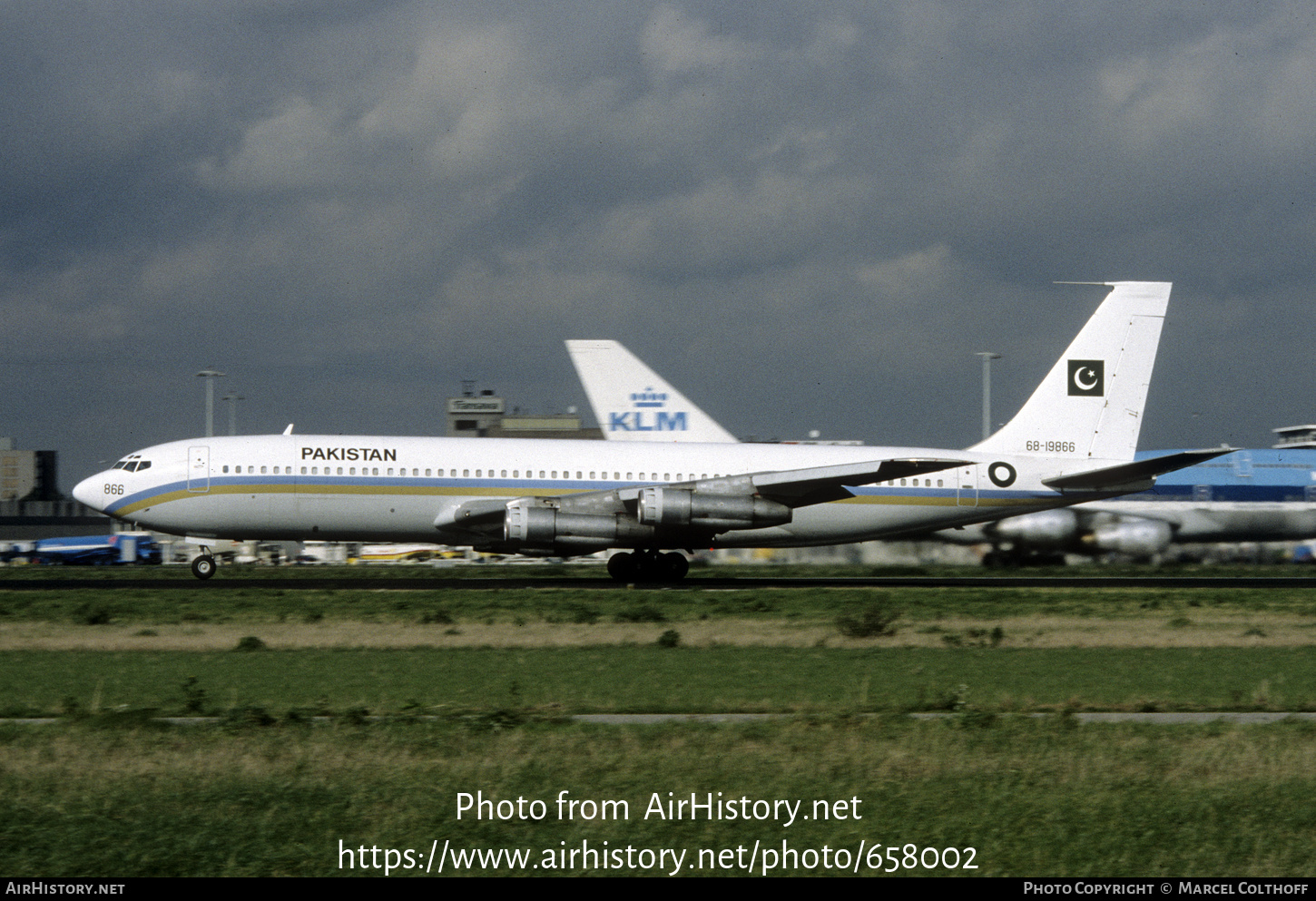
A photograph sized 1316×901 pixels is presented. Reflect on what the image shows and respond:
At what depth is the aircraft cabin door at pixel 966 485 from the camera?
38344 mm

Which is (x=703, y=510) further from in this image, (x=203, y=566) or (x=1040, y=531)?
(x=1040, y=531)

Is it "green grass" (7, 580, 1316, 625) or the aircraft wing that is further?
the aircraft wing

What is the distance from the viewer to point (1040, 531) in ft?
168

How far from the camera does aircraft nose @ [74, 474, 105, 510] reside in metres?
35.1

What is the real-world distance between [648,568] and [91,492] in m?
15.9

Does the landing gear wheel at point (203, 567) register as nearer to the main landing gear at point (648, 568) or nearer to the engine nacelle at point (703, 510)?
the main landing gear at point (648, 568)

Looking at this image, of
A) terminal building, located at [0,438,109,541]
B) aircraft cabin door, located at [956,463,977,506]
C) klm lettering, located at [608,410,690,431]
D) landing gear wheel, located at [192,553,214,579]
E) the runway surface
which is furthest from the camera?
terminal building, located at [0,438,109,541]

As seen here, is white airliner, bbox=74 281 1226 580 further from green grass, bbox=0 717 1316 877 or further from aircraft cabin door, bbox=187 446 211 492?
green grass, bbox=0 717 1316 877

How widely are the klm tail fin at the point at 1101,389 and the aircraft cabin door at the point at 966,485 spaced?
169 centimetres

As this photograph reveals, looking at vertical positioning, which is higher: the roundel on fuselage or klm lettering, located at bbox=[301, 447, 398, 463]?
klm lettering, located at bbox=[301, 447, 398, 463]

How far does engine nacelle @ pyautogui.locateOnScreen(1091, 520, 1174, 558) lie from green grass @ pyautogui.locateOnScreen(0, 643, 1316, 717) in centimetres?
3267

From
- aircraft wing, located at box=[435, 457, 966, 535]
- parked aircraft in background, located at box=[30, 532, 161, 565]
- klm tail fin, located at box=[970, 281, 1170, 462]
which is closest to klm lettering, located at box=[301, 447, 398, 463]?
aircraft wing, located at box=[435, 457, 966, 535]

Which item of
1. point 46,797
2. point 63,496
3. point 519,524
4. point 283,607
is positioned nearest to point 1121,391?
point 519,524
